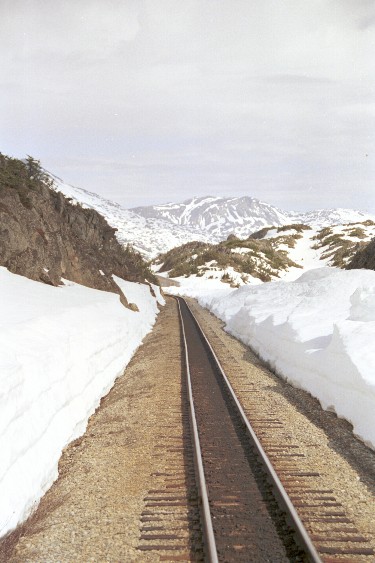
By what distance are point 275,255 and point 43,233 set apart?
245 feet

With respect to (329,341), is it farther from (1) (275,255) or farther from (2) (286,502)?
(1) (275,255)

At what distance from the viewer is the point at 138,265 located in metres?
41.7

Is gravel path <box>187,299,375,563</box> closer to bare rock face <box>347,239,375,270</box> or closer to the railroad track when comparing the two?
the railroad track

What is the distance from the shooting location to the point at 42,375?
7629 mm

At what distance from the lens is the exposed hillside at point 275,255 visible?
232 ft

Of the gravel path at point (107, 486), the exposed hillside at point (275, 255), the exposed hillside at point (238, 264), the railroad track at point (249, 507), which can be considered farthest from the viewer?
the exposed hillside at point (275, 255)

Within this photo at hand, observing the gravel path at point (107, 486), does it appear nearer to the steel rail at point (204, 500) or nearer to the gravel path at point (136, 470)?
the gravel path at point (136, 470)

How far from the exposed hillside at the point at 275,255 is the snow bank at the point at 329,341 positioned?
117 feet

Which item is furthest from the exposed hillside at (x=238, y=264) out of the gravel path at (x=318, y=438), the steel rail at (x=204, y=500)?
the steel rail at (x=204, y=500)

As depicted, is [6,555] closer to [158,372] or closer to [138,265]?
[158,372]

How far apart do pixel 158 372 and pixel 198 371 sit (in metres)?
1.40

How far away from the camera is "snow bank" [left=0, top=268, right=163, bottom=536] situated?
19.3 feet

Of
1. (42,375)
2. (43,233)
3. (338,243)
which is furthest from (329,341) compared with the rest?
(338,243)

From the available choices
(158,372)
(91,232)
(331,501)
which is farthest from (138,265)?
(331,501)
